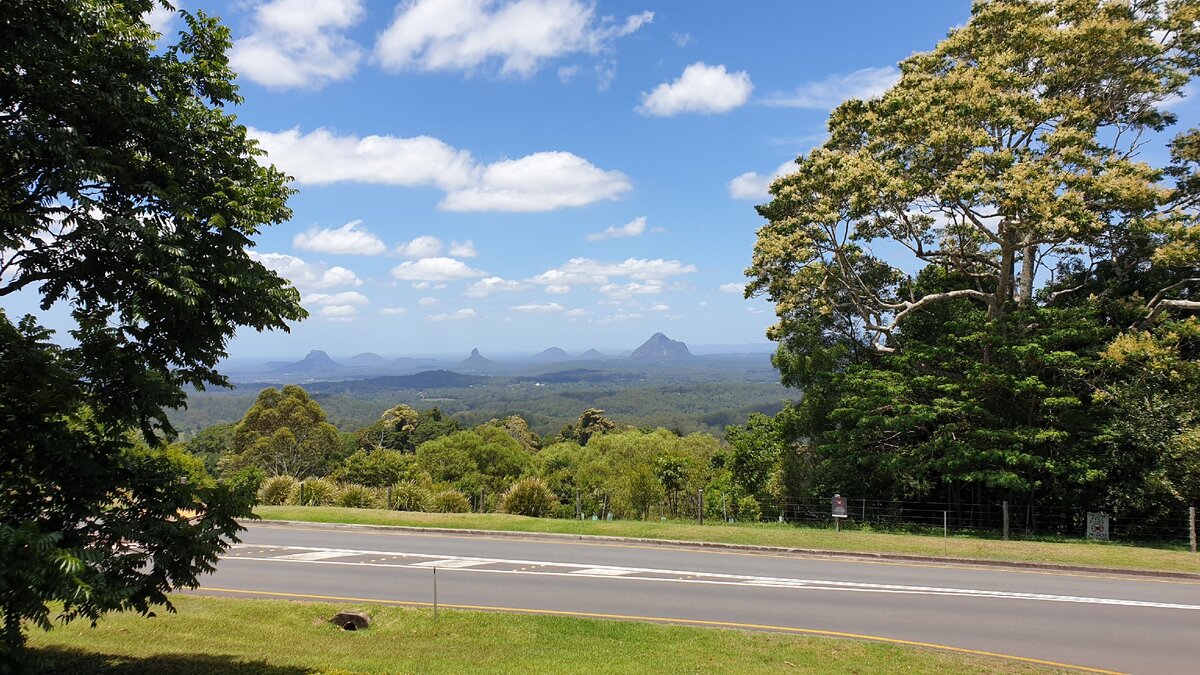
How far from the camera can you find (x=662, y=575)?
1480 centimetres

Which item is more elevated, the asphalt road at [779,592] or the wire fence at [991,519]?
the asphalt road at [779,592]

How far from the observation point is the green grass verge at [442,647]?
8.22 meters

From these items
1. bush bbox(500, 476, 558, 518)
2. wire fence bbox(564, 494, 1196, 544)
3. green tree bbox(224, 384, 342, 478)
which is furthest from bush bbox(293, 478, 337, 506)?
green tree bbox(224, 384, 342, 478)

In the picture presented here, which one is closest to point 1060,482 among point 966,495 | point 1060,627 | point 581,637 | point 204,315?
point 966,495

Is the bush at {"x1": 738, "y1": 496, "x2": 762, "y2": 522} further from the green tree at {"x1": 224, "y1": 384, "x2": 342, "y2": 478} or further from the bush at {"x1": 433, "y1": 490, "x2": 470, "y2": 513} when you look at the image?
the green tree at {"x1": 224, "y1": 384, "x2": 342, "y2": 478}

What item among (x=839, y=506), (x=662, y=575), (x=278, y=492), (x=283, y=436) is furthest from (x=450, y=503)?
(x=283, y=436)

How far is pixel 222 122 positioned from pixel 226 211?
1.02m

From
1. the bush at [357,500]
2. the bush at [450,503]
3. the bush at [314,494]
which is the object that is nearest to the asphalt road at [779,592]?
the bush at [450,503]

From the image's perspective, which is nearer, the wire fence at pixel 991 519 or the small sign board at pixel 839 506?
the wire fence at pixel 991 519

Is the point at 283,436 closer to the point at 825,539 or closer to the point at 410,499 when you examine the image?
the point at 410,499

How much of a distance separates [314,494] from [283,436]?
31.9m

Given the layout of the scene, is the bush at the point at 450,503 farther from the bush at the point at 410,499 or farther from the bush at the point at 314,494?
the bush at the point at 314,494

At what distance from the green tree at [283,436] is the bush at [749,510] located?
132 ft

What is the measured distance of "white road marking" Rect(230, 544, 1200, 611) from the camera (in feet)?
42.9
